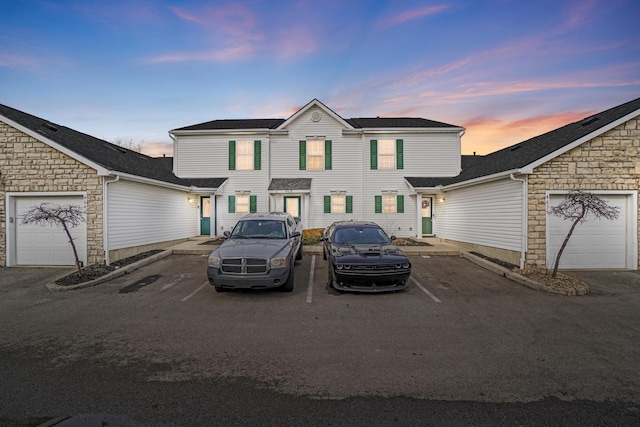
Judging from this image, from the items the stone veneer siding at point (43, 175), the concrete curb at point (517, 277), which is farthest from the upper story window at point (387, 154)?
the stone veneer siding at point (43, 175)

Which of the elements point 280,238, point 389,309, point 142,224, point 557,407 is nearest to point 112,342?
point 280,238

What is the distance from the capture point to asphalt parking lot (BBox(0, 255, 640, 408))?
3.61 meters

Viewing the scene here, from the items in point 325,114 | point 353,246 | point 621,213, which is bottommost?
point 353,246

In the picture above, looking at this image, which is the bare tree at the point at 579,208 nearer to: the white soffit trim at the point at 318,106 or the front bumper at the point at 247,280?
the front bumper at the point at 247,280

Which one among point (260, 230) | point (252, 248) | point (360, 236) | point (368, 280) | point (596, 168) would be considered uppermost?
point (596, 168)

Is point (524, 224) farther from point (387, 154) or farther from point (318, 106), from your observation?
point (318, 106)

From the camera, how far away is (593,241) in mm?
9906

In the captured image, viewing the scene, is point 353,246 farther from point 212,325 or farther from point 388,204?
point 388,204

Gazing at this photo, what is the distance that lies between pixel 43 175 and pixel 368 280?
1144 centimetres

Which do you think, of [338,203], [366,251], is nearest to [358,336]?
[366,251]

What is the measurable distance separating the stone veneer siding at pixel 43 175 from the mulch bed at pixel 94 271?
66cm

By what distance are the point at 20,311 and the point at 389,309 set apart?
7.62 meters

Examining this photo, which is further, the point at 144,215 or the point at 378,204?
the point at 378,204

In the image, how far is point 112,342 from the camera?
15.5ft
